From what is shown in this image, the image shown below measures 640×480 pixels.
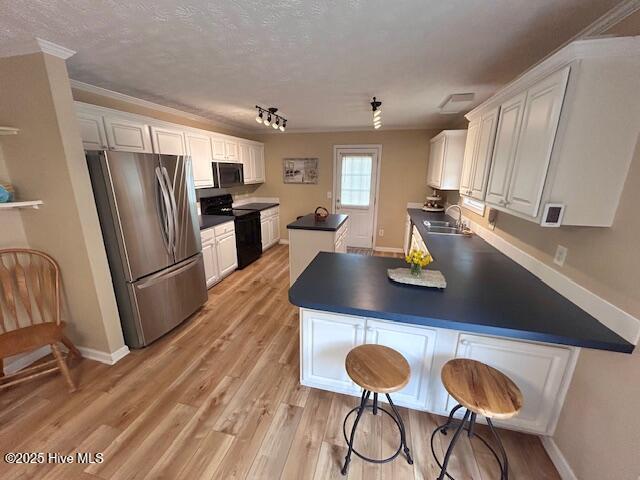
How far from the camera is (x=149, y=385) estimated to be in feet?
6.46

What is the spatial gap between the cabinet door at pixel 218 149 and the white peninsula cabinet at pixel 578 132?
3.71m

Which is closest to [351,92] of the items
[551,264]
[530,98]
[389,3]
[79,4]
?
[389,3]

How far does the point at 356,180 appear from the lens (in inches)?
204

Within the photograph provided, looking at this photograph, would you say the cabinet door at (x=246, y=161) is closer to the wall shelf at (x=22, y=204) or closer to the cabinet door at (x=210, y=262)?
the cabinet door at (x=210, y=262)

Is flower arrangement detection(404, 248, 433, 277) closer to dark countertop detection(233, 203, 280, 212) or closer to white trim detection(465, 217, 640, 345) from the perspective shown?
white trim detection(465, 217, 640, 345)

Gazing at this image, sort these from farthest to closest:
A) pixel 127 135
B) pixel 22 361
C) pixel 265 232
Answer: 1. pixel 265 232
2. pixel 127 135
3. pixel 22 361

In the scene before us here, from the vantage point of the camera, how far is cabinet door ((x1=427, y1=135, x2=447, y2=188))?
3633mm

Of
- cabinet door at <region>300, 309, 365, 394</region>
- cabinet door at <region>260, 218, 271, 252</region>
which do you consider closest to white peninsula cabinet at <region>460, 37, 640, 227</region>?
cabinet door at <region>300, 309, 365, 394</region>

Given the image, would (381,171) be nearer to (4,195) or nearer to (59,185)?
(59,185)

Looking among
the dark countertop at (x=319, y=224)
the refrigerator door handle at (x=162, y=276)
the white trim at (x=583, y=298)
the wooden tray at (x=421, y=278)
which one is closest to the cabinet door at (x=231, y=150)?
the dark countertop at (x=319, y=224)

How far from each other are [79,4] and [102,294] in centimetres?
192

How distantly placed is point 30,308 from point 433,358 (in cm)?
302

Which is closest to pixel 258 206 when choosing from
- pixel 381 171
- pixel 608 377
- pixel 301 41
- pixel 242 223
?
pixel 242 223

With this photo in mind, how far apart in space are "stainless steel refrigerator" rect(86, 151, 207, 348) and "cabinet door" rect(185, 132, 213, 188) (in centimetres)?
96
